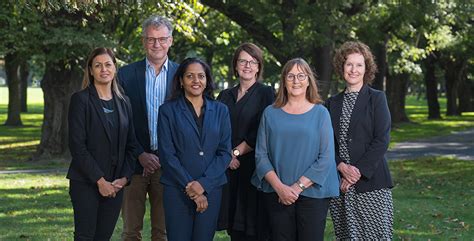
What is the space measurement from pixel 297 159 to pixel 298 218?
0.47 metres

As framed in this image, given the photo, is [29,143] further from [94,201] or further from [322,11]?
[94,201]

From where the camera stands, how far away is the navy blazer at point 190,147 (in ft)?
20.3

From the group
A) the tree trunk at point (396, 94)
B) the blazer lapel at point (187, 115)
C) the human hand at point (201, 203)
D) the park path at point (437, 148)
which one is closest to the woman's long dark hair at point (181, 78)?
the blazer lapel at point (187, 115)

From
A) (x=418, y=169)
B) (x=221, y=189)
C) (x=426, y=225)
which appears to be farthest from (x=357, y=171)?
(x=418, y=169)

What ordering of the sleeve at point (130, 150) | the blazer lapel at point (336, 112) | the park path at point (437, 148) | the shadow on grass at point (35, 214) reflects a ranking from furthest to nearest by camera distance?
the park path at point (437, 148) < the shadow on grass at point (35, 214) < the blazer lapel at point (336, 112) < the sleeve at point (130, 150)

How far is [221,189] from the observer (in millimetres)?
6391

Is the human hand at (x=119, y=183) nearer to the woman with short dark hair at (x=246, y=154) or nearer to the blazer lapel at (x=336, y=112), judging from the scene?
the woman with short dark hair at (x=246, y=154)

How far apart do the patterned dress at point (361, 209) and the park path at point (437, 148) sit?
16.9 m

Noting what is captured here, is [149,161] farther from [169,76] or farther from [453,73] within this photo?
[453,73]

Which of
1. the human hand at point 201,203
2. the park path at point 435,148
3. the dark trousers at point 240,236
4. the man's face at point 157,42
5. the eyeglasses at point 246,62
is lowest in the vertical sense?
the park path at point 435,148

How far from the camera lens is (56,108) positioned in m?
23.5

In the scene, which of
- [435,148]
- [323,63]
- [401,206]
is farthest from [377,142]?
[435,148]

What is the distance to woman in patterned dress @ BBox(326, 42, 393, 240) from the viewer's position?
21.4 feet

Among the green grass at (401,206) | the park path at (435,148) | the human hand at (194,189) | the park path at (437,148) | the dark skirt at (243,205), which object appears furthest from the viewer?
the park path at (437,148)
